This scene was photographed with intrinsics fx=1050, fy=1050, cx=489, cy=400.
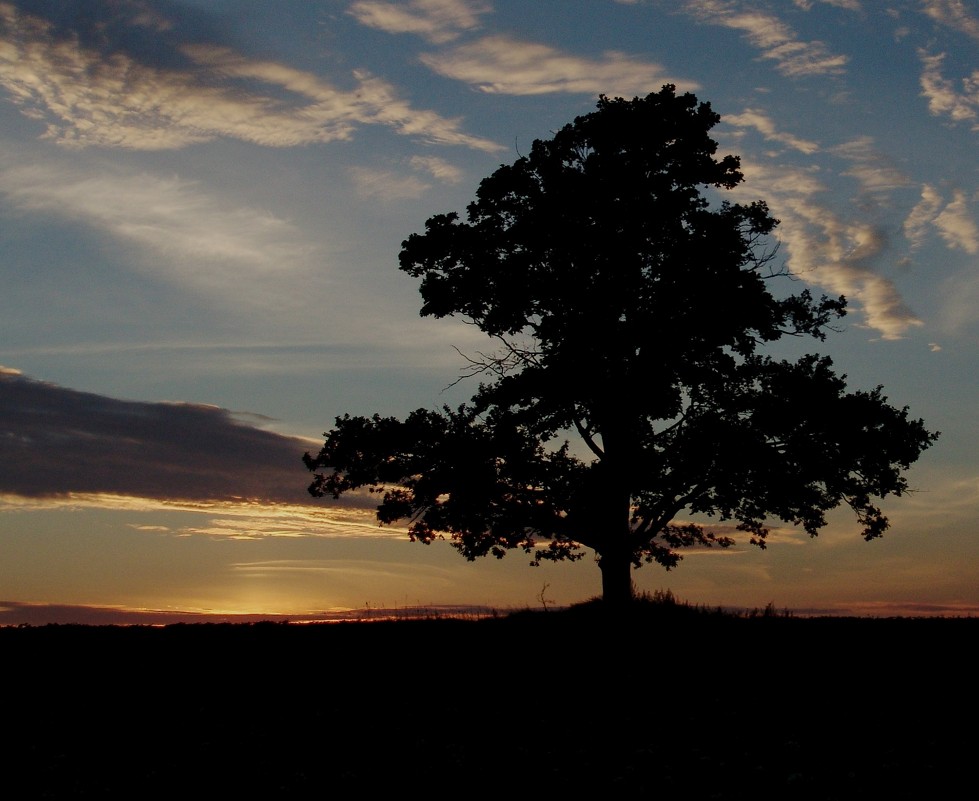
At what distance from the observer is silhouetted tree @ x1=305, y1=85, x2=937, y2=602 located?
1121 inches

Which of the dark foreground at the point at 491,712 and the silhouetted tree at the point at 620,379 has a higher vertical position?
the silhouetted tree at the point at 620,379

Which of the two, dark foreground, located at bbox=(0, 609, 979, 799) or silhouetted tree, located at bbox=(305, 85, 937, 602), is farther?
silhouetted tree, located at bbox=(305, 85, 937, 602)

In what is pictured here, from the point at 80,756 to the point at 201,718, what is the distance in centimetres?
200

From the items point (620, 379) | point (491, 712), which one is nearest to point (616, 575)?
point (620, 379)

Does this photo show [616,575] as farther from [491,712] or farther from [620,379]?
[491,712]

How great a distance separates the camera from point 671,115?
2936cm

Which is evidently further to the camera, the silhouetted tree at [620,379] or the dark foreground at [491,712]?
the silhouetted tree at [620,379]

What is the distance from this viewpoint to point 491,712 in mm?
16266

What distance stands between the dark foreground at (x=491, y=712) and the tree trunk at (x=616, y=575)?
559 cm

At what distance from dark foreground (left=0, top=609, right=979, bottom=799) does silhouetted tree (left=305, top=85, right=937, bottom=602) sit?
6.44 meters

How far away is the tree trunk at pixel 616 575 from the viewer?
95.0 ft

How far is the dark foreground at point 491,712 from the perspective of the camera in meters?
13.3

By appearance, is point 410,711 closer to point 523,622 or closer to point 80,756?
point 80,756

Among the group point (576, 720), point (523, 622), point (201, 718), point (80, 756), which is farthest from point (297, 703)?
point (523, 622)
